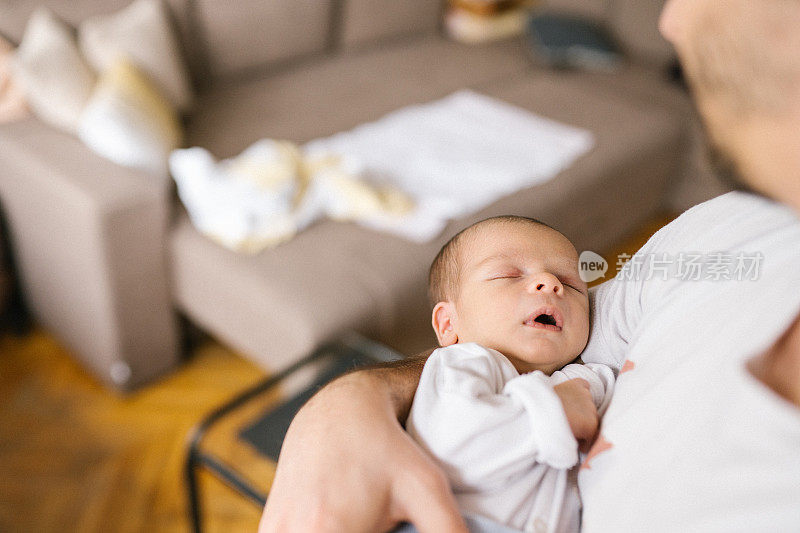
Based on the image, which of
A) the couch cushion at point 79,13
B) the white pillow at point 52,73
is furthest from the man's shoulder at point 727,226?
the couch cushion at point 79,13

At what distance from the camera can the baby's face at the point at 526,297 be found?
29 centimetres

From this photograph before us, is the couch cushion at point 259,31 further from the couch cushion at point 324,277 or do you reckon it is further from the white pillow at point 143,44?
the couch cushion at point 324,277

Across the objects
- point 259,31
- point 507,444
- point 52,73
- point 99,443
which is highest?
point 507,444

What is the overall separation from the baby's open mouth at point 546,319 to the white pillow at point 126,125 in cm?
118

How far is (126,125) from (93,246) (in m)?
0.24

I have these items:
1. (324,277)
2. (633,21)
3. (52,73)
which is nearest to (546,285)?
(633,21)

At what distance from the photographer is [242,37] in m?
1.84

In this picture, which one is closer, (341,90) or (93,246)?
(93,246)

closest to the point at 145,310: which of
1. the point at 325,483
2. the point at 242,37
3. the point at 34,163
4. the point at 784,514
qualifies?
the point at 34,163

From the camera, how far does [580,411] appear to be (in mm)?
277

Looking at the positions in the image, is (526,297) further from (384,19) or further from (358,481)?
(384,19)

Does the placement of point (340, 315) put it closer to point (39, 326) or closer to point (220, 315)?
point (220, 315)

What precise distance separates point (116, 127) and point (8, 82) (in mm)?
274

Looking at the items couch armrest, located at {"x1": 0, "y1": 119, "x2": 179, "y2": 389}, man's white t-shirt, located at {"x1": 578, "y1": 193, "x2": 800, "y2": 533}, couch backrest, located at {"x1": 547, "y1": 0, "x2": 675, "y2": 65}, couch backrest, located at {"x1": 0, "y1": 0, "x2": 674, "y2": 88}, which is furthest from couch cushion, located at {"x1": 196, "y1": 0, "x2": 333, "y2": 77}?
man's white t-shirt, located at {"x1": 578, "y1": 193, "x2": 800, "y2": 533}
